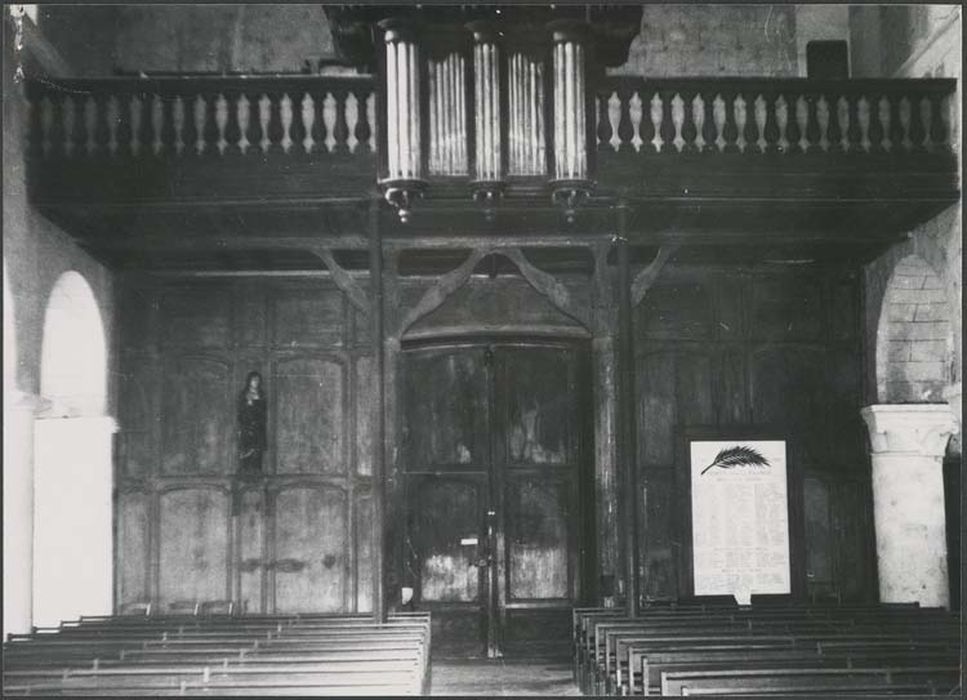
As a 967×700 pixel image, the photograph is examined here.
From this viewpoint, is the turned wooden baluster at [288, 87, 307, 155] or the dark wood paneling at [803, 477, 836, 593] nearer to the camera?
A: the turned wooden baluster at [288, 87, 307, 155]

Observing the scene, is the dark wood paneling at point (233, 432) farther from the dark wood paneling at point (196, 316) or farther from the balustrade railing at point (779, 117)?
the balustrade railing at point (779, 117)

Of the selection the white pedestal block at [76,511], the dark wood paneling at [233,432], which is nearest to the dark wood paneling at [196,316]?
the dark wood paneling at [233,432]

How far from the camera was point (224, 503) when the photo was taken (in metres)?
13.7

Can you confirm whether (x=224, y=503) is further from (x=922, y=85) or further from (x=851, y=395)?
(x=922, y=85)

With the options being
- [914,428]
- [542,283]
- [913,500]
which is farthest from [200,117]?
[913,500]

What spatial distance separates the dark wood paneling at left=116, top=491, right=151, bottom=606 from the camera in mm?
13406

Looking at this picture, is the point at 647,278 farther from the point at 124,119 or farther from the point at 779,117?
the point at 124,119

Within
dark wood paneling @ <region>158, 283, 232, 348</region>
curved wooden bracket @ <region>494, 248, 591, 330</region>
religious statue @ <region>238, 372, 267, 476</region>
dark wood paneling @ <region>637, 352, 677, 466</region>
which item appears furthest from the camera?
dark wood paneling @ <region>158, 283, 232, 348</region>

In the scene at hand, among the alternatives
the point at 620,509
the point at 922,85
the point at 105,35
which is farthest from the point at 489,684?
the point at 105,35

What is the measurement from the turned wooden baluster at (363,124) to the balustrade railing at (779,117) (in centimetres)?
232

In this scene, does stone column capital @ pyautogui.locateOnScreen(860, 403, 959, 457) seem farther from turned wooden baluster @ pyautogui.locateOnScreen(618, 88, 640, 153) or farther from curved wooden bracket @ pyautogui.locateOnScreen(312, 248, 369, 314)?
curved wooden bracket @ pyautogui.locateOnScreen(312, 248, 369, 314)

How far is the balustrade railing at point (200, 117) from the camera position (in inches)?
421

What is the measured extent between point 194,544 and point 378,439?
4.43 meters

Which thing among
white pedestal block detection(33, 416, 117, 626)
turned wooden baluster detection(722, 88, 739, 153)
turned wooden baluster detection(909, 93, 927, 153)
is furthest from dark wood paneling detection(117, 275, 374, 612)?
turned wooden baluster detection(909, 93, 927, 153)
